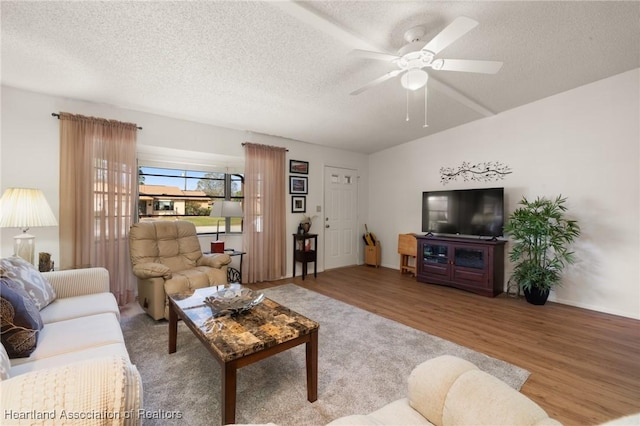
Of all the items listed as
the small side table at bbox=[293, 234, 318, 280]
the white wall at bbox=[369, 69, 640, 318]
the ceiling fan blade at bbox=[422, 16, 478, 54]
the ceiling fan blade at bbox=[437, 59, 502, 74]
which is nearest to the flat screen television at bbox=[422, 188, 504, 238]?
the white wall at bbox=[369, 69, 640, 318]

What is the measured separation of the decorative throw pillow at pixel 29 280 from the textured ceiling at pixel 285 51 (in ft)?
5.38

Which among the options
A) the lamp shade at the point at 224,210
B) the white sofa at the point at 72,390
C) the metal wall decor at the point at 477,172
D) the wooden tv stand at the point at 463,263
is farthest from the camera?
the metal wall decor at the point at 477,172

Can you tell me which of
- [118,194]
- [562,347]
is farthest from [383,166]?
[118,194]

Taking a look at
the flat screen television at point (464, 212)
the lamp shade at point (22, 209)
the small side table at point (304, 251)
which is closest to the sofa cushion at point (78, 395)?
the lamp shade at point (22, 209)

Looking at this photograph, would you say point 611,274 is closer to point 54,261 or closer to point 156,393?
point 156,393

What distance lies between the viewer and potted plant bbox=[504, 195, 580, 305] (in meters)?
3.24

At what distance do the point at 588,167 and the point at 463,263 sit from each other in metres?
1.84

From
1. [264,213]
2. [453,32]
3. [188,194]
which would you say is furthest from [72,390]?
[188,194]

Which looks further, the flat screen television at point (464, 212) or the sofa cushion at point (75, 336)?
the flat screen television at point (464, 212)

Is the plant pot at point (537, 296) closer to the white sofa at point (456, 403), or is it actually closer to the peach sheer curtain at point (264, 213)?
the white sofa at point (456, 403)

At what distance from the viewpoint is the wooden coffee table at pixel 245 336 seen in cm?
136

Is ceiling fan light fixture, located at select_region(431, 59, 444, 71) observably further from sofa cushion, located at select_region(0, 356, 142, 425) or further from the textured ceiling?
sofa cushion, located at select_region(0, 356, 142, 425)

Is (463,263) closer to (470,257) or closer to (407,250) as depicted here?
(470,257)

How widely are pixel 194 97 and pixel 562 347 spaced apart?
169 inches
